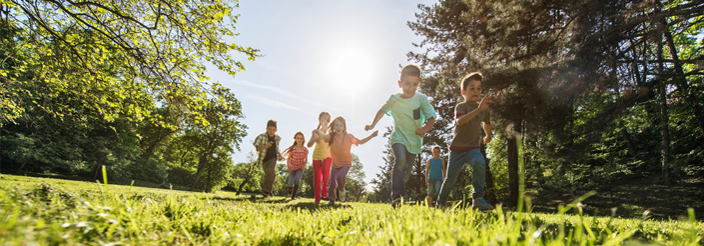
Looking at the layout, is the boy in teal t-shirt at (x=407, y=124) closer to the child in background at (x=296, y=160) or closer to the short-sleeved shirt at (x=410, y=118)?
the short-sleeved shirt at (x=410, y=118)

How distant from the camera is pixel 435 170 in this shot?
907cm

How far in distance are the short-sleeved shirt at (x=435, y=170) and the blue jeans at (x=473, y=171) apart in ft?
14.8

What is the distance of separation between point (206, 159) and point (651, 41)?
35997 mm

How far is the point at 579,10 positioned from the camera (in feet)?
29.3

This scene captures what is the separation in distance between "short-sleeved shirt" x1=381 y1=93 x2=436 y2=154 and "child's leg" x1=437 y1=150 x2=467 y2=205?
2.03ft

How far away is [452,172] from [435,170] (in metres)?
4.71

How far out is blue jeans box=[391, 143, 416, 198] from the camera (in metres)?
4.83

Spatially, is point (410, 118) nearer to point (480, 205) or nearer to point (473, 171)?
point (473, 171)

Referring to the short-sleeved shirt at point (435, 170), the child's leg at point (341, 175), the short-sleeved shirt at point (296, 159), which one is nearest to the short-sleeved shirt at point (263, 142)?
the short-sleeved shirt at point (296, 159)

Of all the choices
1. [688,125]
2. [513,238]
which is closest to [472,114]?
[513,238]

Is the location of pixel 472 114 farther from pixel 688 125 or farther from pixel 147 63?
pixel 688 125

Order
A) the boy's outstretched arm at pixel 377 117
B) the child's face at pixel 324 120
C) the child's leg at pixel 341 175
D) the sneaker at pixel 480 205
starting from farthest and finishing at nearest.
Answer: the child's face at pixel 324 120, the child's leg at pixel 341 175, the boy's outstretched arm at pixel 377 117, the sneaker at pixel 480 205

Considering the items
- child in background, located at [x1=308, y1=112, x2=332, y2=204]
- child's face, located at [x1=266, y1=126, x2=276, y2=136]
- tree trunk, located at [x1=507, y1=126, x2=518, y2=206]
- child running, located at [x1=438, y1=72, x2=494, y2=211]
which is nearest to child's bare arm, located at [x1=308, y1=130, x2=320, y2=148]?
child in background, located at [x1=308, y1=112, x2=332, y2=204]

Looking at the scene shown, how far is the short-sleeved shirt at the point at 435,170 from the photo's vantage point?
902 centimetres
